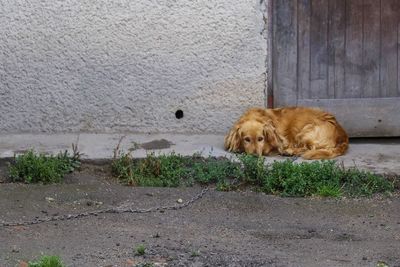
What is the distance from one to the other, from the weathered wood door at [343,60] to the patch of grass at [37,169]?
234cm

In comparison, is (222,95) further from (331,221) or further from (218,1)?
(331,221)

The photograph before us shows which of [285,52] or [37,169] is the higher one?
[285,52]

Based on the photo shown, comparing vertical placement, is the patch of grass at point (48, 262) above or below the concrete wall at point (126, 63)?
below

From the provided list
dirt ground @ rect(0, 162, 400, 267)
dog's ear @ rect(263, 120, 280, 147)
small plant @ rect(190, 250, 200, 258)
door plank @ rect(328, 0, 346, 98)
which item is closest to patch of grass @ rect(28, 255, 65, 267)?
dirt ground @ rect(0, 162, 400, 267)

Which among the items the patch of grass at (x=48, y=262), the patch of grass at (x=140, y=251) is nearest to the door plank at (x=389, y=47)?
the patch of grass at (x=140, y=251)

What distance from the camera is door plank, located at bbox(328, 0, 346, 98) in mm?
9297

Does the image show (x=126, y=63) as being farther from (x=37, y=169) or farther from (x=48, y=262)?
(x=48, y=262)

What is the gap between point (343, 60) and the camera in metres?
9.41

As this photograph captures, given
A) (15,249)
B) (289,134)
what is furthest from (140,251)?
(289,134)

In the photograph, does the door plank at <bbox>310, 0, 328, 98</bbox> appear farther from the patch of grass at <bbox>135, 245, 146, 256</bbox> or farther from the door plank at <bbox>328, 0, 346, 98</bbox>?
the patch of grass at <bbox>135, 245, 146, 256</bbox>

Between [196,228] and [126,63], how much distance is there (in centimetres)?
265

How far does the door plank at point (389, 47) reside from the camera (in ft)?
30.5

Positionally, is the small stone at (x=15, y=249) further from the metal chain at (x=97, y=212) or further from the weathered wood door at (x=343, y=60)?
the weathered wood door at (x=343, y=60)

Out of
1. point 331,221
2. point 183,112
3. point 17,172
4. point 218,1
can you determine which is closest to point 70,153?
point 17,172
